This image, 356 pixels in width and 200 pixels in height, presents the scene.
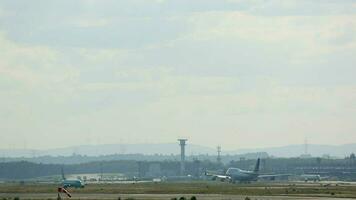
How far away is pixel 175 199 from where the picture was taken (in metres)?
94.8

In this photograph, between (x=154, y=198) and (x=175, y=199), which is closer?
(x=175, y=199)

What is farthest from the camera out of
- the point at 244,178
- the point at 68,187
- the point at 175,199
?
the point at 244,178

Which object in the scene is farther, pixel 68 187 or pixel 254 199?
pixel 68 187

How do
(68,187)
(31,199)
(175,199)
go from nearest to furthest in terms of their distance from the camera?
(175,199), (31,199), (68,187)

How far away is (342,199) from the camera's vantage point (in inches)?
3925

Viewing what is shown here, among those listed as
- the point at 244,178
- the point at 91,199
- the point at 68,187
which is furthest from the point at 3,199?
the point at 244,178

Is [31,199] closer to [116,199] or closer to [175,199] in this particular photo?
[116,199]

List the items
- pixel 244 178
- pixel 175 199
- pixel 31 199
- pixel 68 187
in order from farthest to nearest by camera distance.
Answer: pixel 244 178 < pixel 68 187 < pixel 31 199 < pixel 175 199

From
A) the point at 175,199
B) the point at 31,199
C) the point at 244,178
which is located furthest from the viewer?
the point at 244,178

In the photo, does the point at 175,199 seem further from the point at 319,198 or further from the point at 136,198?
the point at 319,198

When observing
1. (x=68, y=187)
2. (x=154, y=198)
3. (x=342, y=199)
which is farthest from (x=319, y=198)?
(x=68, y=187)

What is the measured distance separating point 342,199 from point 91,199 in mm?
27414

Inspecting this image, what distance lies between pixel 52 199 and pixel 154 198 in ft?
39.3

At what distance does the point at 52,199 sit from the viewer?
97688 mm
